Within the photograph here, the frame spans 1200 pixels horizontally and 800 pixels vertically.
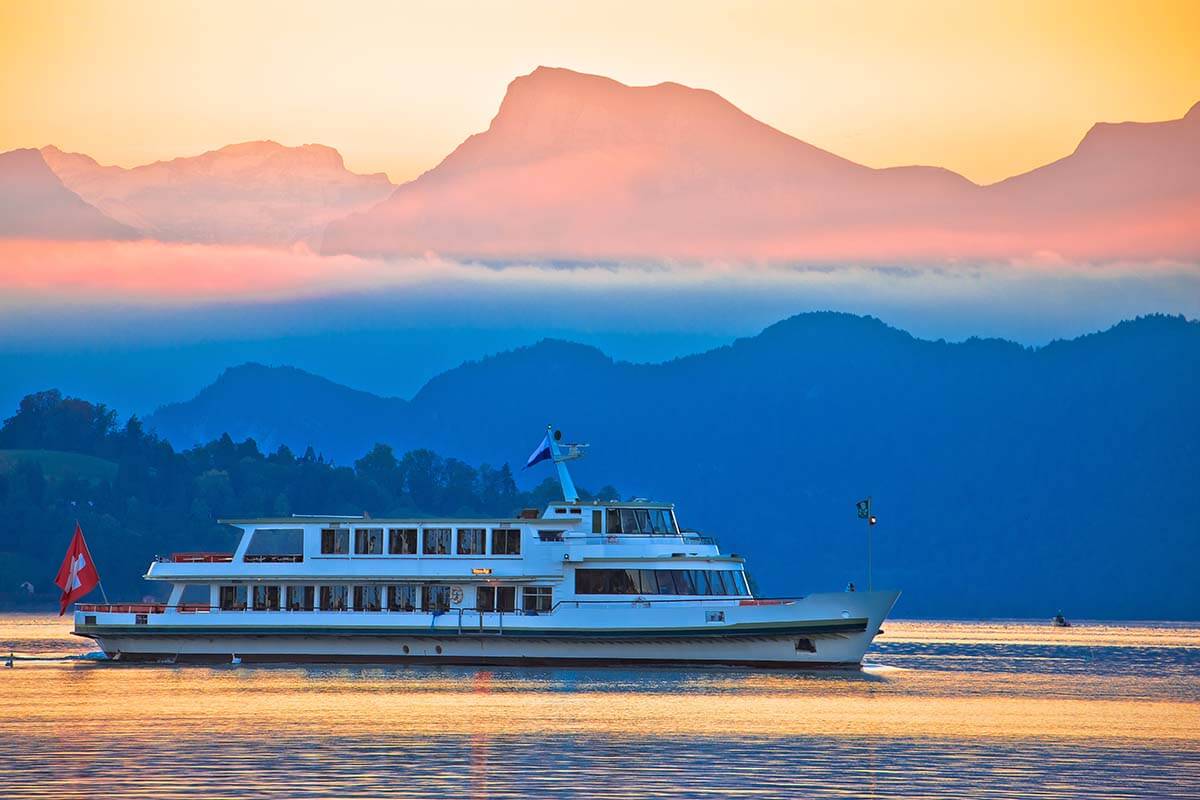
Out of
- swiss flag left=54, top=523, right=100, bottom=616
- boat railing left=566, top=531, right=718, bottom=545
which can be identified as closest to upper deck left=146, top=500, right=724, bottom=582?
boat railing left=566, top=531, right=718, bottom=545

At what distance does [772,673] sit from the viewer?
240 feet

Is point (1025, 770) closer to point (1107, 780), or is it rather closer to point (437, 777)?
point (1107, 780)

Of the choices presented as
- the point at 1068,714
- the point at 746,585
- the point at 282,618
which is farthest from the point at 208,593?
the point at 1068,714

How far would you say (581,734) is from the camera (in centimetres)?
5134

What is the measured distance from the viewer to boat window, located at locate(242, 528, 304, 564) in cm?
7662

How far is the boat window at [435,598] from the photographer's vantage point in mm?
75312

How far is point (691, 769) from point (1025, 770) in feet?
23.9

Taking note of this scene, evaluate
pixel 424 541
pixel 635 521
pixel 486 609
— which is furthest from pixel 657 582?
pixel 424 541

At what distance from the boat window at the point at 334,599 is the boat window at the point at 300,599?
0.47 metres

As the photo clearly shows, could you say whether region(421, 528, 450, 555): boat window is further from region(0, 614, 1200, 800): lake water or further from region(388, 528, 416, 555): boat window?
region(0, 614, 1200, 800): lake water

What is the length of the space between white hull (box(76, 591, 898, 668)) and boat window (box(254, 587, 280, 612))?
0.61 metres

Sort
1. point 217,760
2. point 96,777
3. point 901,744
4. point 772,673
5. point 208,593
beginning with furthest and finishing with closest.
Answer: point 208,593 → point 772,673 → point 901,744 → point 217,760 → point 96,777

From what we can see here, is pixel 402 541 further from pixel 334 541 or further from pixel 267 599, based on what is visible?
pixel 267 599

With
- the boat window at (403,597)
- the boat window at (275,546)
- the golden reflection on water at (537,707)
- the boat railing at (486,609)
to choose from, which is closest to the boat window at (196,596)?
the boat railing at (486,609)
